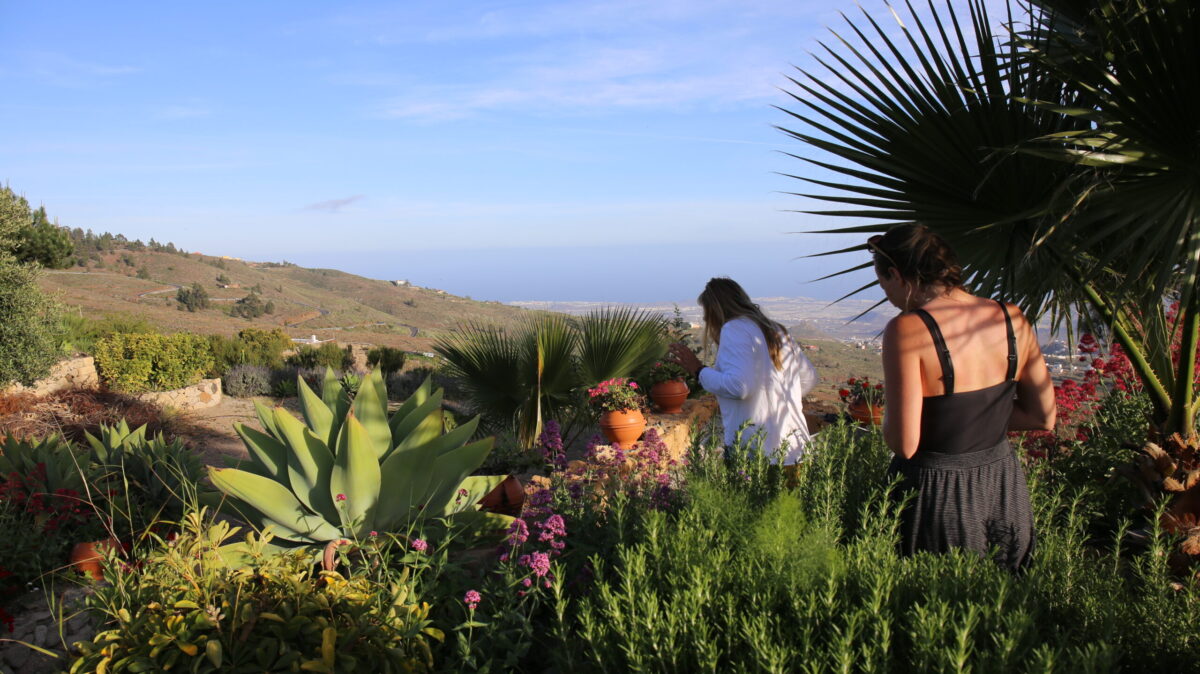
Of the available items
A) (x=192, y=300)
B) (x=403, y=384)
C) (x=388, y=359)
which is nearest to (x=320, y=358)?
(x=388, y=359)

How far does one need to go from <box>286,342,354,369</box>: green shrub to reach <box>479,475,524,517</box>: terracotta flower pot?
44.1 ft

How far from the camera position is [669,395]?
24.3 feet

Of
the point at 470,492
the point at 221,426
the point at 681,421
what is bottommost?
the point at 221,426

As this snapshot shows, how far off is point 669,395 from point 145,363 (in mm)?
9025

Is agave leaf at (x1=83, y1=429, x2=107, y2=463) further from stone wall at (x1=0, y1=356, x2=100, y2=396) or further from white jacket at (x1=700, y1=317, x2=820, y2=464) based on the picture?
stone wall at (x1=0, y1=356, x2=100, y2=396)

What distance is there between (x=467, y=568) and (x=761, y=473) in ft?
3.42

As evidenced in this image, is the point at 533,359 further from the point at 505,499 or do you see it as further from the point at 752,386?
the point at 752,386

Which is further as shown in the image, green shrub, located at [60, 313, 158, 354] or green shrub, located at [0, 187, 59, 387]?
green shrub, located at [60, 313, 158, 354]

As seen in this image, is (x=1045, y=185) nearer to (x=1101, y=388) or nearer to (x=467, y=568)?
(x=1101, y=388)

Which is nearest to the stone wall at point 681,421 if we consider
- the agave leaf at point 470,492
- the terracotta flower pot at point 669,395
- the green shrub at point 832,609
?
the terracotta flower pot at point 669,395

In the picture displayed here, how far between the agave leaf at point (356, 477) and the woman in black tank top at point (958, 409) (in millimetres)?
1785

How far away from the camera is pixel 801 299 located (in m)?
51.0

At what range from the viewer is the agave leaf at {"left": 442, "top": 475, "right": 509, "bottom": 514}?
2.75 meters

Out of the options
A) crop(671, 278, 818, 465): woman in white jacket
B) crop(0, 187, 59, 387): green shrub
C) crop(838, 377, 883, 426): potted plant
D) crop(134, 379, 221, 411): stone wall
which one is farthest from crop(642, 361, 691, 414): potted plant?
crop(0, 187, 59, 387): green shrub
